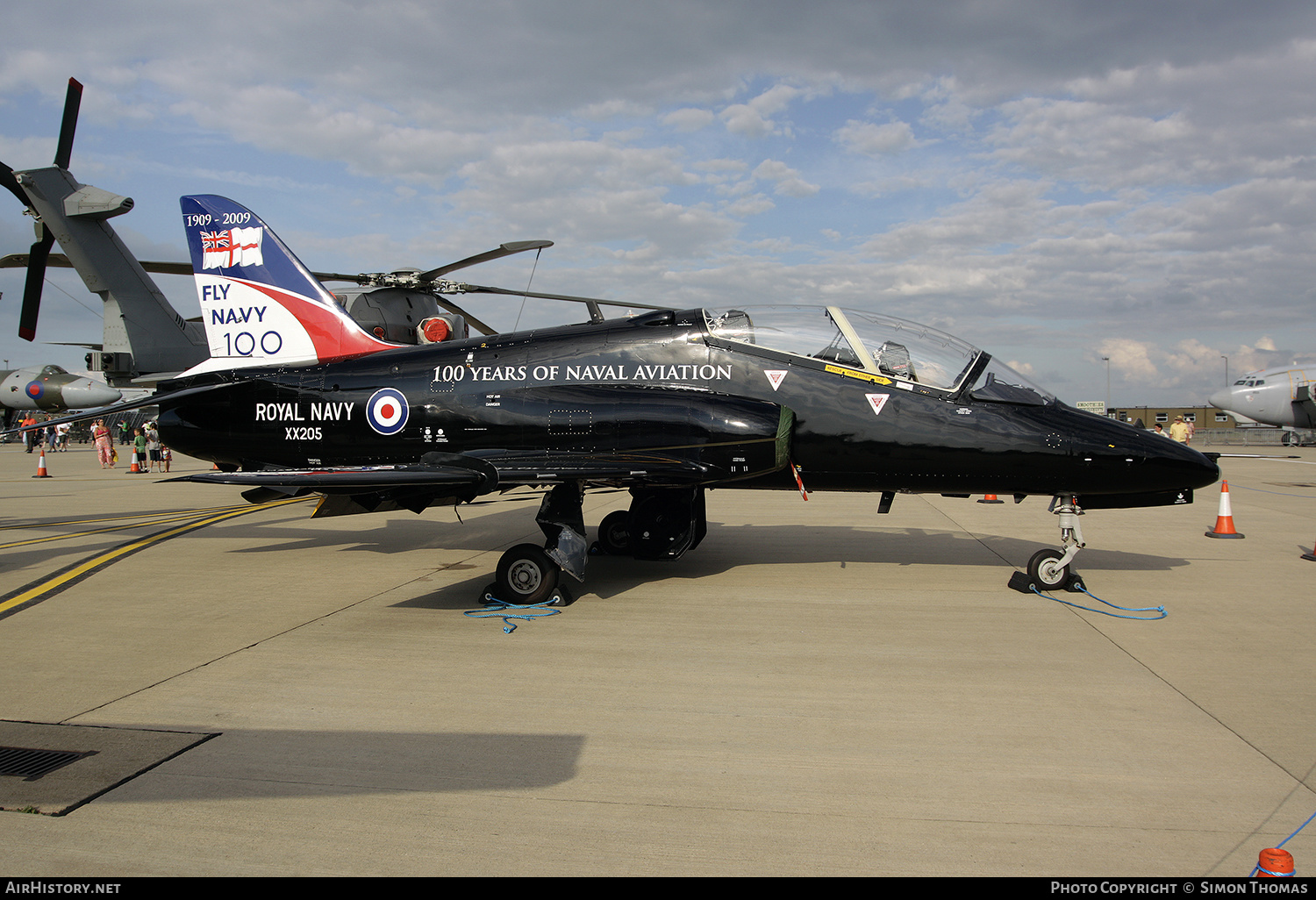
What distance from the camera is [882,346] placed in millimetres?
7777

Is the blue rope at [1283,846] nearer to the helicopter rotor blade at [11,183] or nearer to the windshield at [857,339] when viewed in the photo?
the windshield at [857,339]

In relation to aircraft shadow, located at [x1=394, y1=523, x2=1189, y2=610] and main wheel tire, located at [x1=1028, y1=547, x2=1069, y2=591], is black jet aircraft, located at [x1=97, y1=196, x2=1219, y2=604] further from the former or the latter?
aircraft shadow, located at [x1=394, y1=523, x2=1189, y2=610]

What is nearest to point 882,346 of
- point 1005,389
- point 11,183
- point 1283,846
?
point 1005,389

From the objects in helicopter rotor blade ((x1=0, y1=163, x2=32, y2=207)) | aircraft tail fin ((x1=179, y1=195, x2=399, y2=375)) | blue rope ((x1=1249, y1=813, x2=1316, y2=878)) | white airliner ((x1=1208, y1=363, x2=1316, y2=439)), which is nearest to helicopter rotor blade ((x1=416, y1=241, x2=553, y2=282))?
aircraft tail fin ((x1=179, y1=195, x2=399, y2=375))

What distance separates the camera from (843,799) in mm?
3457

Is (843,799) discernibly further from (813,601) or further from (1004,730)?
(813,601)

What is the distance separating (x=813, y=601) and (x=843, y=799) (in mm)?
3751

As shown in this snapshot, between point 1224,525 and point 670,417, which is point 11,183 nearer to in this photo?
point 670,417

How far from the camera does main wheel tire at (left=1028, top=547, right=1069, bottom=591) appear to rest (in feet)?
24.5

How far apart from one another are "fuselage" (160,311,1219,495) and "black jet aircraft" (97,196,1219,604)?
20mm

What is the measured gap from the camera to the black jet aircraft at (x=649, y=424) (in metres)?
7.25

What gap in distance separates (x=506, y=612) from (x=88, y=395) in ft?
139

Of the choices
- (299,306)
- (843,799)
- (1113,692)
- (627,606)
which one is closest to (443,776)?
(843,799)

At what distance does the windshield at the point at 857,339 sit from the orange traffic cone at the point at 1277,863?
5.54 metres
